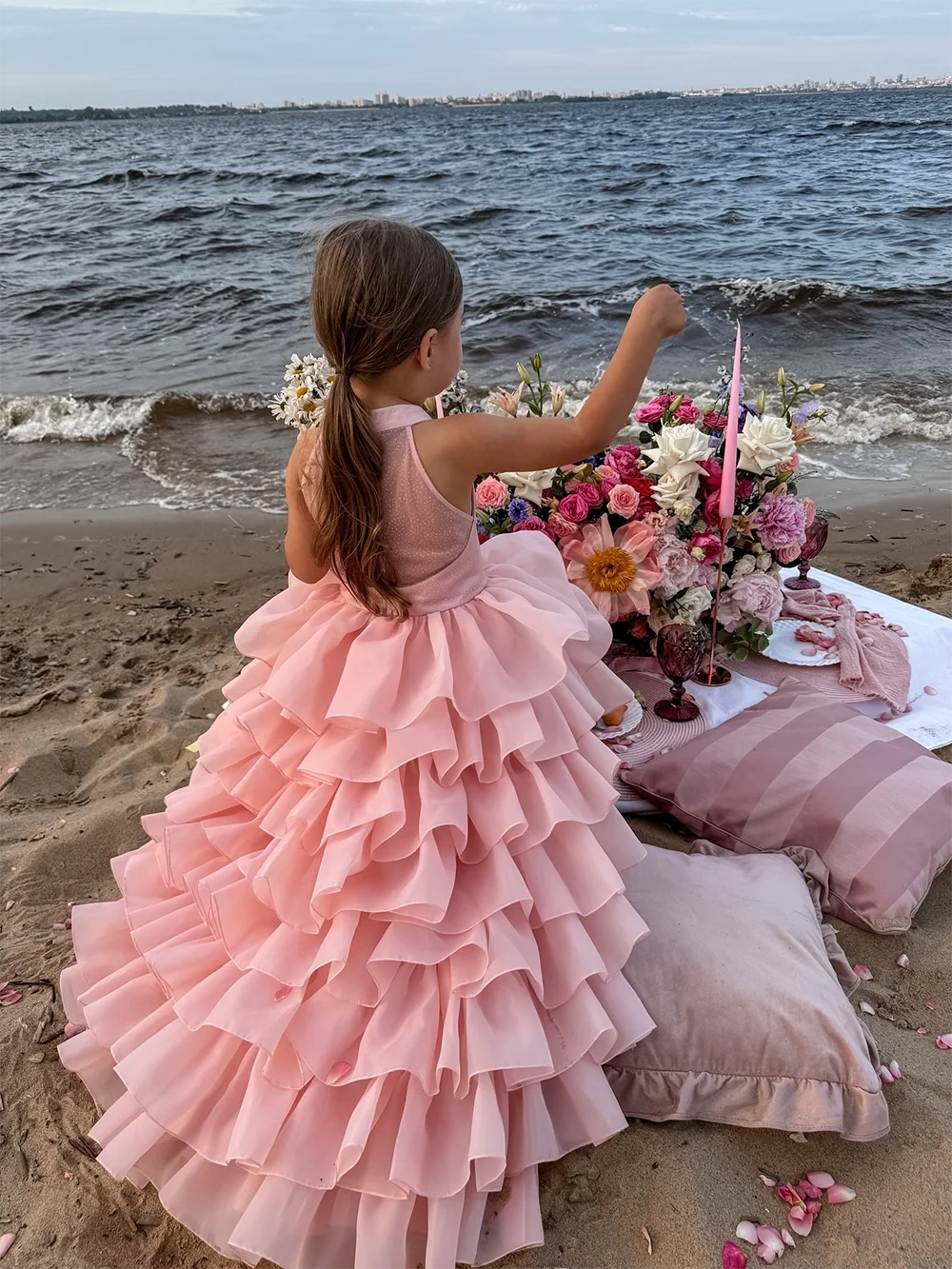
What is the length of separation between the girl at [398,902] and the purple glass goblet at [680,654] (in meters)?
1.19

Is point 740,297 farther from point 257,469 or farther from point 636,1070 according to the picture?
point 636,1070

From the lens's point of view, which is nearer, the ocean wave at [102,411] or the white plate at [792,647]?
the white plate at [792,647]

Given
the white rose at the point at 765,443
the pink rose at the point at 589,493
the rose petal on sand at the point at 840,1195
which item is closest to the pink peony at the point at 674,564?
the pink rose at the point at 589,493

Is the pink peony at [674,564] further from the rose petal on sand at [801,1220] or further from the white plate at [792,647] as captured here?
the rose petal on sand at [801,1220]

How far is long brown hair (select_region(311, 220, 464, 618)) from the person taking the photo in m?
1.71

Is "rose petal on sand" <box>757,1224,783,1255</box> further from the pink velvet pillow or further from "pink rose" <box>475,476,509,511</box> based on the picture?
"pink rose" <box>475,476,509,511</box>

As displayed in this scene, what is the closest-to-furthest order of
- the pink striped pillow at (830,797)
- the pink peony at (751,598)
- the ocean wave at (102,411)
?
the pink striped pillow at (830,797), the pink peony at (751,598), the ocean wave at (102,411)

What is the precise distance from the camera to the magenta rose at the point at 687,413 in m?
3.02

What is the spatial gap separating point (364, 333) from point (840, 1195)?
6.35ft

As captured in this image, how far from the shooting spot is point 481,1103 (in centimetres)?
162

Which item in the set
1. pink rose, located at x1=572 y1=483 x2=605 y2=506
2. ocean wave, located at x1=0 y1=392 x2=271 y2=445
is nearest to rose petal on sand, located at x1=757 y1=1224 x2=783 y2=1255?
pink rose, located at x1=572 y1=483 x2=605 y2=506

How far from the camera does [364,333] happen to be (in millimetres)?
1746

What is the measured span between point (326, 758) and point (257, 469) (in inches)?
220

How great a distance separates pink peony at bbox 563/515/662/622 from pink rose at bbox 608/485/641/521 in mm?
72
